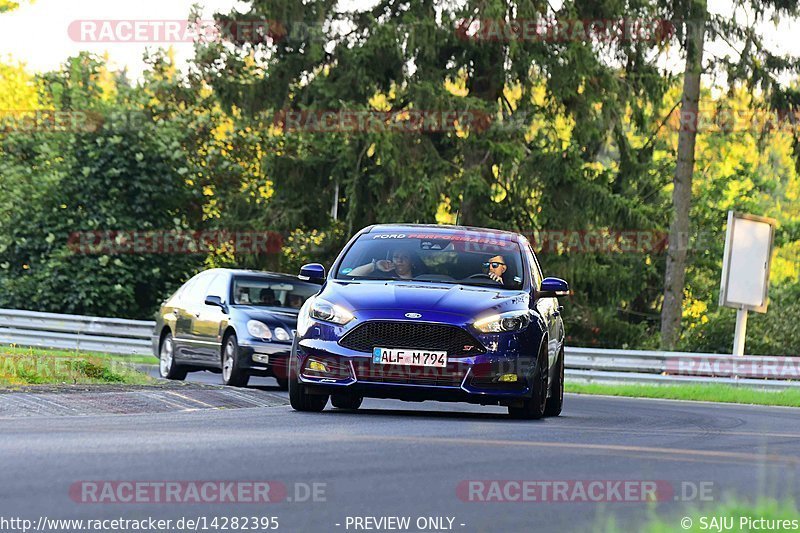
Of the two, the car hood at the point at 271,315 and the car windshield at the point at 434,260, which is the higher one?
the car windshield at the point at 434,260

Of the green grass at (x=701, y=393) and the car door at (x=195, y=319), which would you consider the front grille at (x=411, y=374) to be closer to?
the car door at (x=195, y=319)

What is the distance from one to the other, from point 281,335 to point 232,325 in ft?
2.29

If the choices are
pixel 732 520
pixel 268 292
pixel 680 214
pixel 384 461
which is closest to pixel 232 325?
pixel 268 292

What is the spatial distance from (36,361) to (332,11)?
22083mm

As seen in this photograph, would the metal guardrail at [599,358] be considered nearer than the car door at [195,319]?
No

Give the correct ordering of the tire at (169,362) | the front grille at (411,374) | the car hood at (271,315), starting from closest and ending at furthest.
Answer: the front grille at (411,374)
the car hood at (271,315)
the tire at (169,362)

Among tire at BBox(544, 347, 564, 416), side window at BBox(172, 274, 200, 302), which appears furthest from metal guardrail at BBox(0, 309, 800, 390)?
tire at BBox(544, 347, 564, 416)

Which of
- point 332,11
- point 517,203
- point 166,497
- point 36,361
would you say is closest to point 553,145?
point 517,203

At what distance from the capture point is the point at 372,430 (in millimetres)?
11492

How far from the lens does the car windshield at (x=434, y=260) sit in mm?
14602

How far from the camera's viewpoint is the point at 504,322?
13547 millimetres

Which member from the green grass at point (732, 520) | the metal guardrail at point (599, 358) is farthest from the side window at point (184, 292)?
the green grass at point (732, 520)

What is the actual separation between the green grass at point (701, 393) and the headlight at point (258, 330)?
736cm

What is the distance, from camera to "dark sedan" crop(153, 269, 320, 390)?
63.7 ft
